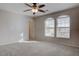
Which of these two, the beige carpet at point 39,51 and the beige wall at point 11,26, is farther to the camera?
the beige wall at point 11,26

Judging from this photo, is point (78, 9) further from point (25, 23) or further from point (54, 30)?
point (25, 23)

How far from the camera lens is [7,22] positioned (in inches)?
221

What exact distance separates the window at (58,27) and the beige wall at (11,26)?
1.89 metres

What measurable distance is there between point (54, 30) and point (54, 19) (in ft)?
2.47

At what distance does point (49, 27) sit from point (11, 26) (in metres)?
2.66

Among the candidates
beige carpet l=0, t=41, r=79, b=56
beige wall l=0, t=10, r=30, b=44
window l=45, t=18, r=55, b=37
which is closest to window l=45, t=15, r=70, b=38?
window l=45, t=18, r=55, b=37

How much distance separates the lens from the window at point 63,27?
5207mm

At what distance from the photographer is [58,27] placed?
18.8 ft

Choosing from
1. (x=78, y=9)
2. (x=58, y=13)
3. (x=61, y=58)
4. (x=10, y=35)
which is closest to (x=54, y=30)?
(x=58, y=13)

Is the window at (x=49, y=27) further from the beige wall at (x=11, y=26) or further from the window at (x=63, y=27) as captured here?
the beige wall at (x=11, y=26)

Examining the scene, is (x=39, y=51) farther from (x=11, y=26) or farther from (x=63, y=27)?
(x=11, y=26)

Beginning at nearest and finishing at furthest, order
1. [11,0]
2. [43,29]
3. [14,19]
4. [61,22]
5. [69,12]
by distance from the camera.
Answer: [11,0]
[69,12]
[61,22]
[14,19]
[43,29]

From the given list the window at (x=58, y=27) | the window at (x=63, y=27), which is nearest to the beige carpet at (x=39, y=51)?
the window at (x=63, y=27)

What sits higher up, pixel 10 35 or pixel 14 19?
pixel 14 19
